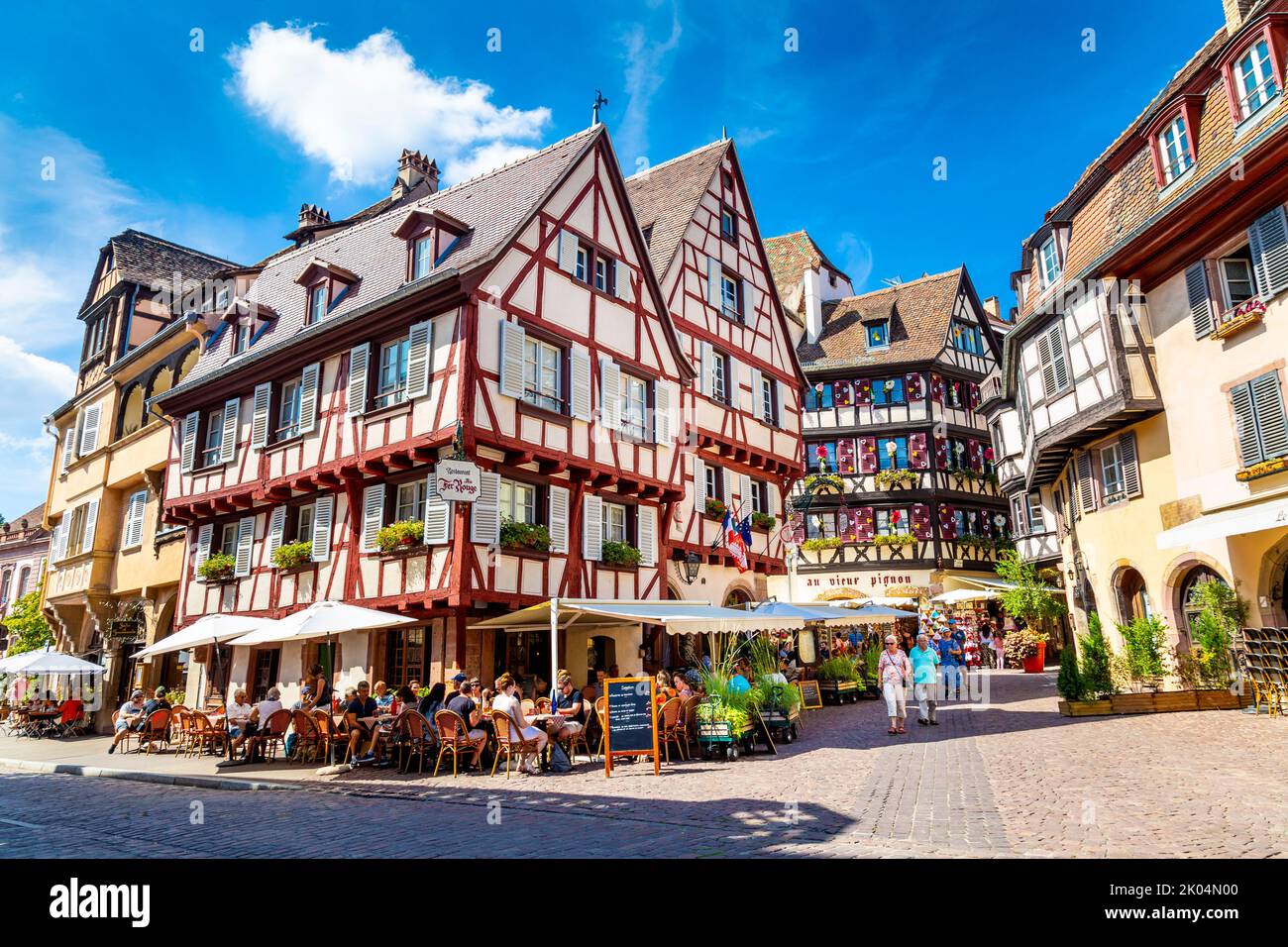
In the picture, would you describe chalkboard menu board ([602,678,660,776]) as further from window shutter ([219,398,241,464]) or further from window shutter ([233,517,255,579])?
window shutter ([219,398,241,464])

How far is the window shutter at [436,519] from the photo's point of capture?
15498 millimetres

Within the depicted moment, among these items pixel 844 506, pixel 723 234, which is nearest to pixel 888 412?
pixel 844 506

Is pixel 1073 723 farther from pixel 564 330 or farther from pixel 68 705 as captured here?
pixel 68 705

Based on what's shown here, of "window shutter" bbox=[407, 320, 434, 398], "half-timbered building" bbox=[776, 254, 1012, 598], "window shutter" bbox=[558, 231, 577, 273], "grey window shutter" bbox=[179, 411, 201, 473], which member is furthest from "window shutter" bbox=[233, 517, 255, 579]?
"half-timbered building" bbox=[776, 254, 1012, 598]

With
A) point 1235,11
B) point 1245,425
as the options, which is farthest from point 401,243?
point 1235,11

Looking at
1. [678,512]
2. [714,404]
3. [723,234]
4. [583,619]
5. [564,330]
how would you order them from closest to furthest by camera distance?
[583,619], [564,330], [678,512], [714,404], [723,234]

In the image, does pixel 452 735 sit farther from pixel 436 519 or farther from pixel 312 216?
pixel 312 216

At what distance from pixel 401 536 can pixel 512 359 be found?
394cm

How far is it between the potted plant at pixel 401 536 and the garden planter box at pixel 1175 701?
1355 centimetres

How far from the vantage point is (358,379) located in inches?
690

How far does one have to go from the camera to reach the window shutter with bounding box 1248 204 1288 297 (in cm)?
1472

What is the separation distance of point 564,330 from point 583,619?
6.00m

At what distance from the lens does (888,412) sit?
117ft

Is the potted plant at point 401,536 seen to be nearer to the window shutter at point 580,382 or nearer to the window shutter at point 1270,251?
the window shutter at point 580,382
